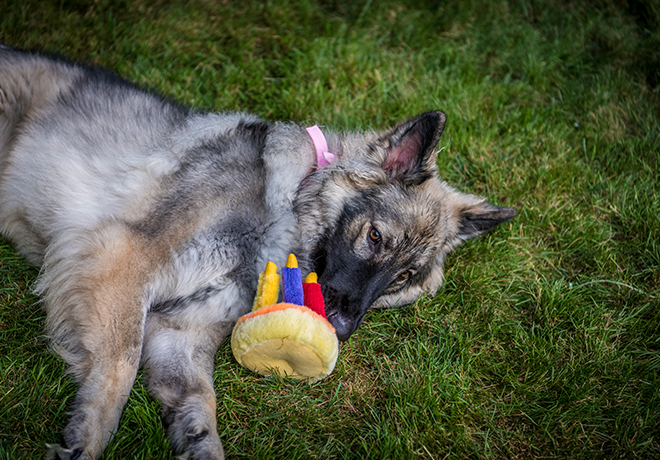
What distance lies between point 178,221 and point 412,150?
137 cm

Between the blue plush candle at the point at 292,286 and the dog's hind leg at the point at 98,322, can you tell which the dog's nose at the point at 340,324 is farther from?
the dog's hind leg at the point at 98,322

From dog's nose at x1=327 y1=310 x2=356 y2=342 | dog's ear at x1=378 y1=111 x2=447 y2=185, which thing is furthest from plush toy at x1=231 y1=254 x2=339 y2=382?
dog's ear at x1=378 y1=111 x2=447 y2=185

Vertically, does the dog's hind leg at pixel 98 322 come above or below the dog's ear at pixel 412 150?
below

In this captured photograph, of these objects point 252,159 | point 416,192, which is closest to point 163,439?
point 252,159

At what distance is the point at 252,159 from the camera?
2721 millimetres

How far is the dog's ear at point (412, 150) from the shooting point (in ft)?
8.48

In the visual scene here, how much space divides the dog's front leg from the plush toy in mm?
234

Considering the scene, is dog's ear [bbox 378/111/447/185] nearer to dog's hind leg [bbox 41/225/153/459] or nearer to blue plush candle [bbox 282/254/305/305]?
blue plush candle [bbox 282/254/305/305]

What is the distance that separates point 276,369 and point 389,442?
27.2 inches

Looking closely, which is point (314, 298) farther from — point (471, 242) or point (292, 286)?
point (471, 242)

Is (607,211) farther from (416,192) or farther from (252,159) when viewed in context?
(252,159)

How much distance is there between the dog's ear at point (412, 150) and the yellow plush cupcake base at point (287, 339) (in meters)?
1.03

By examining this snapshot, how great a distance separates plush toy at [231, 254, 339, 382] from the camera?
7.13ft

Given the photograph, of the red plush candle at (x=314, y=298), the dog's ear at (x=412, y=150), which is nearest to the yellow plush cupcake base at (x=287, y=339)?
the red plush candle at (x=314, y=298)
